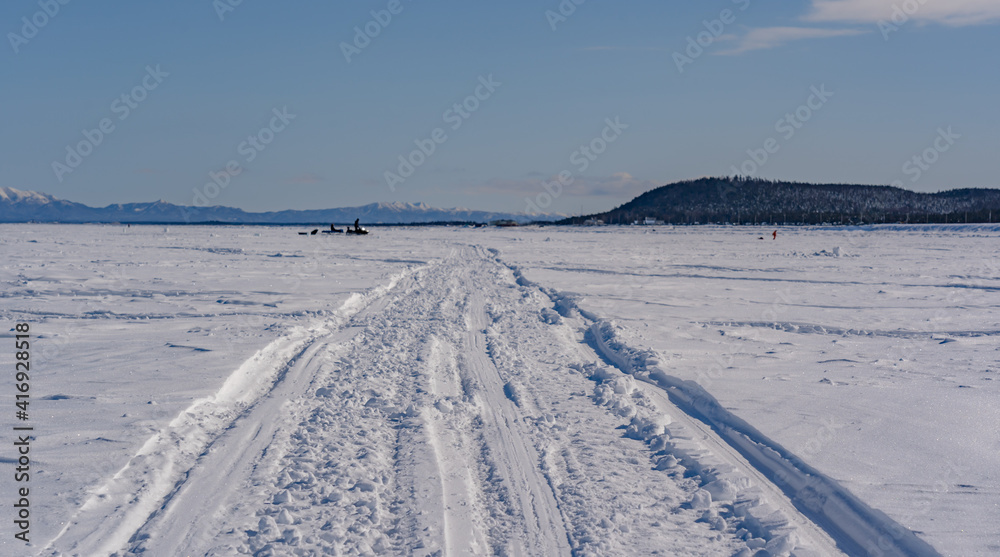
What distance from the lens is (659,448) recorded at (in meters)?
5.38

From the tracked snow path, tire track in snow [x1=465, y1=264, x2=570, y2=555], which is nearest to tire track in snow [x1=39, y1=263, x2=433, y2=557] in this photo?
the tracked snow path

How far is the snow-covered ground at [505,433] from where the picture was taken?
3.90m

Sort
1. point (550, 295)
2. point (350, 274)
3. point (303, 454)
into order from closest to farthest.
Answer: point (303, 454) → point (550, 295) → point (350, 274)

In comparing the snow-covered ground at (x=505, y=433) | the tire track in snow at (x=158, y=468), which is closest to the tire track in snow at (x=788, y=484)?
the snow-covered ground at (x=505, y=433)

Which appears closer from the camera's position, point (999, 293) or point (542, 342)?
point (542, 342)

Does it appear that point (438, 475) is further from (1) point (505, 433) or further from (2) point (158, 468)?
(2) point (158, 468)

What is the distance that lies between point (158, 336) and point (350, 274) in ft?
40.6

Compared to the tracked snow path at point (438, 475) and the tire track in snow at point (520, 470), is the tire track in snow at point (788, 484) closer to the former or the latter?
the tracked snow path at point (438, 475)

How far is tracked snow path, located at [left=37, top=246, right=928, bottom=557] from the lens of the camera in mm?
3779

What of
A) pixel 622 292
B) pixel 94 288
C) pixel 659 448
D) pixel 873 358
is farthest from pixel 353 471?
pixel 94 288

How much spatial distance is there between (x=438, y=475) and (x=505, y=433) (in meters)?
1.05

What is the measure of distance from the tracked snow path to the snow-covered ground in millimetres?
22

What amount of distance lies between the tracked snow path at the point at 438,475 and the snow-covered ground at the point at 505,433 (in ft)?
0.07

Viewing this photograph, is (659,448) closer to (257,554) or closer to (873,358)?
(257,554)
